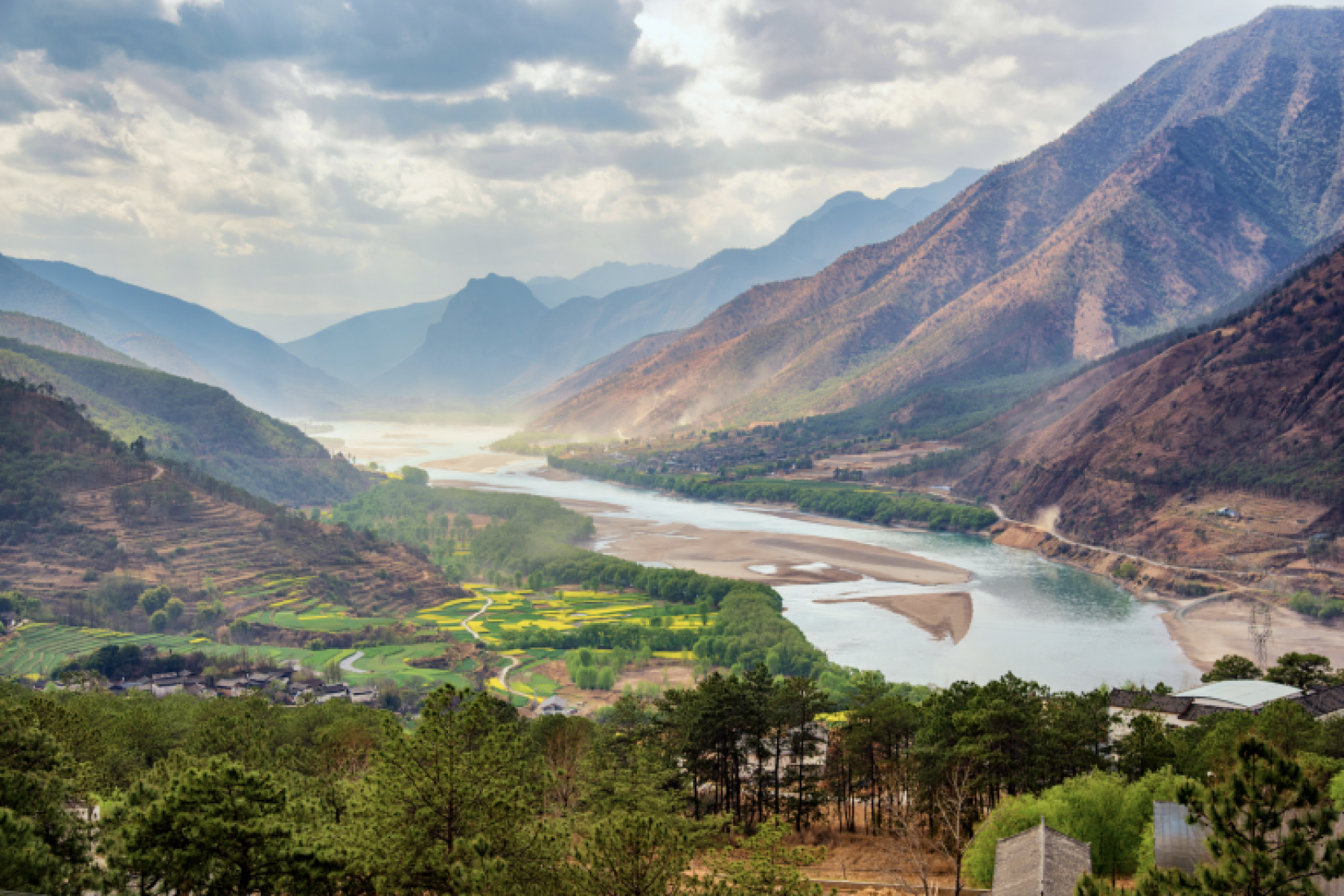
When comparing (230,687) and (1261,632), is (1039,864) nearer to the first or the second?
(230,687)

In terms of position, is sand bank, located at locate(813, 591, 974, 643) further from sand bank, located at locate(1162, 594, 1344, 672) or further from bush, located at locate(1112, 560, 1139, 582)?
bush, located at locate(1112, 560, 1139, 582)

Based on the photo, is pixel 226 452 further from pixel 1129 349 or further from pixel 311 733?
pixel 1129 349

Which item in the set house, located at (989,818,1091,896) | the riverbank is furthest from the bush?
house, located at (989,818,1091,896)

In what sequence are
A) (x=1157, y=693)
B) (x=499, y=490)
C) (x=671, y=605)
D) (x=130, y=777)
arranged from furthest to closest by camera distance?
(x=499, y=490) → (x=671, y=605) → (x=1157, y=693) → (x=130, y=777)

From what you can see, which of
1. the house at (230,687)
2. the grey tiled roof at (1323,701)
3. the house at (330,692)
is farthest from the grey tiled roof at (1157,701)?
the house at (230,687)

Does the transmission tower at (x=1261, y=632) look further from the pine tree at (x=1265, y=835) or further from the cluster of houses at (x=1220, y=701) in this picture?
the pine tree at (x=1265, y=835)

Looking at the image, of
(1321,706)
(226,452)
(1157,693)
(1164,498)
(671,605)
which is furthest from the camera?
(226,452)

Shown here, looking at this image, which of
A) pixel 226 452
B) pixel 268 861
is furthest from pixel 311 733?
pixel 226 452
